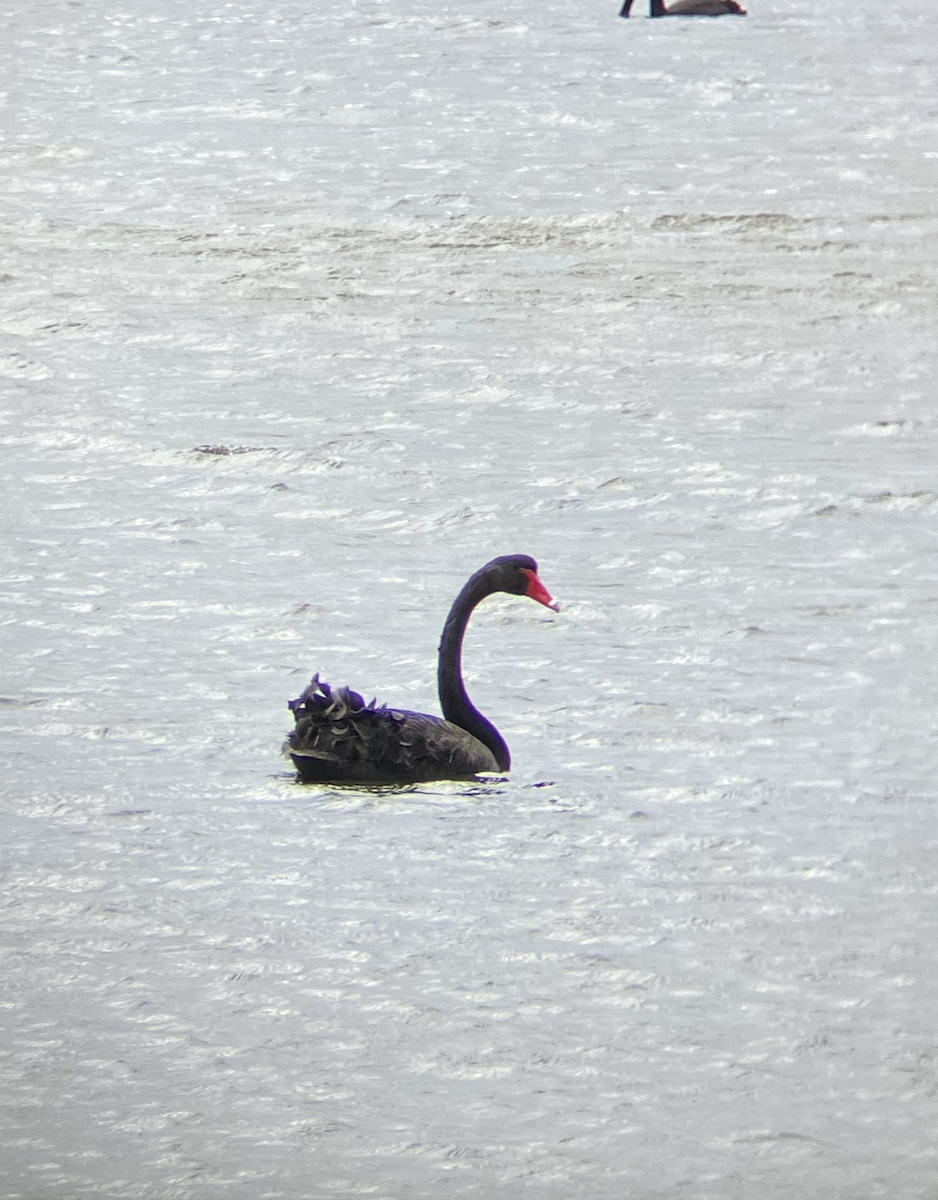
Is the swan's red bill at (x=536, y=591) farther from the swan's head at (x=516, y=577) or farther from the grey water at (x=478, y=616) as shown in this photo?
the grey water at (x=478, y=616)

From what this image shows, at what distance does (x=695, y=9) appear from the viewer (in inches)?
650

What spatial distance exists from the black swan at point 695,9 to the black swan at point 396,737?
11048mm

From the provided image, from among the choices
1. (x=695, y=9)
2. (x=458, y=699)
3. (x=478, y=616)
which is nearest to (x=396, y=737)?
(x=458, y=699)

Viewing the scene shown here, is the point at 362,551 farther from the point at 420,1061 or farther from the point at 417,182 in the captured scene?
the point at 417,182

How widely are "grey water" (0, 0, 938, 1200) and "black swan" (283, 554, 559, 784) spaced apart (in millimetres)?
71

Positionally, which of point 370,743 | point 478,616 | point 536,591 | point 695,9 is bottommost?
point 478,616

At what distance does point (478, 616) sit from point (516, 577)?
1.15 m

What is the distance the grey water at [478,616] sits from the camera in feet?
15.0

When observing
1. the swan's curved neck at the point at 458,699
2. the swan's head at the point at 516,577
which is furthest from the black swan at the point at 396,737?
the swan's head at the point at 516,577

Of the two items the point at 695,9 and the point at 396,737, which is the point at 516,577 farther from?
the point at 695,9

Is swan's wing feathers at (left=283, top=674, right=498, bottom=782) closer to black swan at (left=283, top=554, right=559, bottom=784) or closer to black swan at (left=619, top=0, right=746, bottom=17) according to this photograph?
black swan at (left=283, top=554, right=559, bottom=784)

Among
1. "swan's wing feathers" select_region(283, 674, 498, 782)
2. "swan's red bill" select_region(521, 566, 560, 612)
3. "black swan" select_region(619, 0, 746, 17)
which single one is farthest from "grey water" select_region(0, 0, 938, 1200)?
"black swan" select_region(619, 0, 746, 17)

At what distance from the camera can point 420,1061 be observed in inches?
183

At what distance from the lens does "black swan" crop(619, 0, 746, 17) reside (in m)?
16.4
